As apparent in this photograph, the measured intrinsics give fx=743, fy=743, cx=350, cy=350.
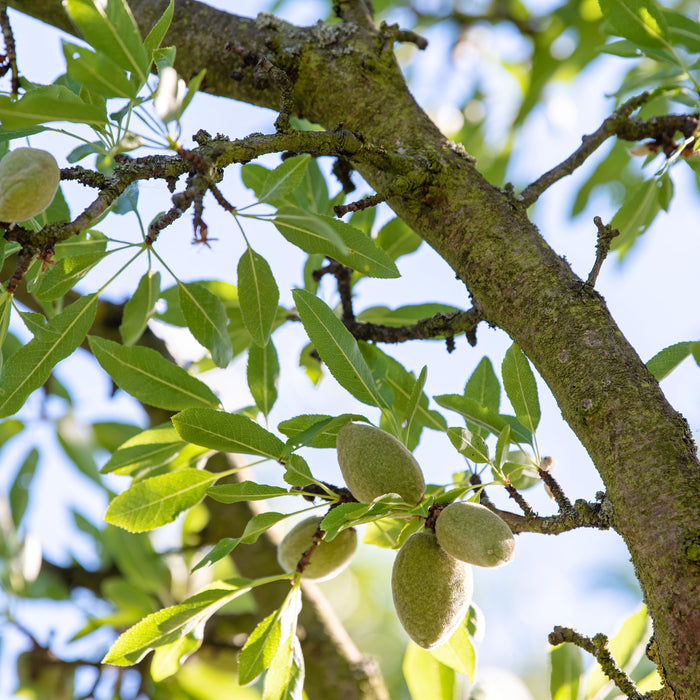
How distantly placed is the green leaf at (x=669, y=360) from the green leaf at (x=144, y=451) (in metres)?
0.77

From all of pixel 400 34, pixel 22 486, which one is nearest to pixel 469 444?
pixel 400 34

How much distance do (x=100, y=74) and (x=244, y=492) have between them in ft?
1.89

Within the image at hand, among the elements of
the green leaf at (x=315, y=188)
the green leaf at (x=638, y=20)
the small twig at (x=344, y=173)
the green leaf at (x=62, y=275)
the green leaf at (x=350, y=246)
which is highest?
the green leaf at (x=315, y=188)

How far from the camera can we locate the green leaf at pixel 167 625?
1.00 metres

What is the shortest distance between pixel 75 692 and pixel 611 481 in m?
1.72

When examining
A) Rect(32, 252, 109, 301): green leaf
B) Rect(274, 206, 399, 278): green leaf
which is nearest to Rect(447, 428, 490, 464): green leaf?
Rect(274, 206, 399, 278): green leaf

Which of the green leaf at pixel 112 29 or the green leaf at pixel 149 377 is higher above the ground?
the green leaf at pixel 112 29

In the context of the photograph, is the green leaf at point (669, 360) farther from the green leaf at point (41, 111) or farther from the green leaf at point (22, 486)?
the green leaf at point (22, 486)

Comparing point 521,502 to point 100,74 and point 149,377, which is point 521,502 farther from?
point 100,74

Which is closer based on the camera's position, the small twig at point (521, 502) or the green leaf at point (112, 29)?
the green leaf at point (112, 29)

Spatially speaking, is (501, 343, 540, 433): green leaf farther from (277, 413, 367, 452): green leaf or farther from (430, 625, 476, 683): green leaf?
(430, 625, 476, 683): green leaf

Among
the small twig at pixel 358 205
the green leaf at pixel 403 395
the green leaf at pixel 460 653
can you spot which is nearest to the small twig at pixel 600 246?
the small twig at pixel 358 205

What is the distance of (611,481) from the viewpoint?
832 millimetres

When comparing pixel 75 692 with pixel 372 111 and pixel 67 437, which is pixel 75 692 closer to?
pixel 67 437
